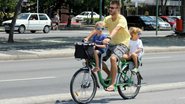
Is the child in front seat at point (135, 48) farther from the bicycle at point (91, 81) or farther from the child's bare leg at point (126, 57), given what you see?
the bicycle at point (91, 81)

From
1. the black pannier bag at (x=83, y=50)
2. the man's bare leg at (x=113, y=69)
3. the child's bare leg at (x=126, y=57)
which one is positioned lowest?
the man's bare leg at (x=113, y=69)

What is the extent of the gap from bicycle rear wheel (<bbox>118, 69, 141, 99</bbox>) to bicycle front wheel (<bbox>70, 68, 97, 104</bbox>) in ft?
2.36

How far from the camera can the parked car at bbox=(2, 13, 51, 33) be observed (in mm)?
40406

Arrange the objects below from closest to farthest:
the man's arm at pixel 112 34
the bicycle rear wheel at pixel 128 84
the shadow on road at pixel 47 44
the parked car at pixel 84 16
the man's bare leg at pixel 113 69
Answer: the man's arm at pixel 112 34
the man's bare leg at pixel 113 69
the bicycle rear wheel at pixel 128 84
the shadow on road at pixel 47 44
the parked car at pixel 84 16

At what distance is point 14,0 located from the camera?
178 ft

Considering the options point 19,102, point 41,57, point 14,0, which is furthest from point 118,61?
point 14,0

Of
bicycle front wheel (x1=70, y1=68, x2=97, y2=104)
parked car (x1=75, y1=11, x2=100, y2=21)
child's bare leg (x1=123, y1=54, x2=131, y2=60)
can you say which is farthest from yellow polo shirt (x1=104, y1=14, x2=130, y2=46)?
parked car (x1=75, y1=11, x2=100, y2=21)

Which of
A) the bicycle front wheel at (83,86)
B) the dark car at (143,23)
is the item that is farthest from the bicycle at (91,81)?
the dark car at (143,23)

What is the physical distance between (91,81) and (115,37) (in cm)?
98

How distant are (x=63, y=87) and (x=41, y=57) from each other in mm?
8646

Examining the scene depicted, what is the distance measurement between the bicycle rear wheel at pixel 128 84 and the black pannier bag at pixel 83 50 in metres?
1.12

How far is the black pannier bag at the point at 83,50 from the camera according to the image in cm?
886

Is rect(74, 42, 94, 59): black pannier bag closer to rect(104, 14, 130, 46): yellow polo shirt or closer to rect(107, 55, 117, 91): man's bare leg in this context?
rect(107, 55, 117, 91): man's bare leg

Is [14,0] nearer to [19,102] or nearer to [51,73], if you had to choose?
[51,73]
